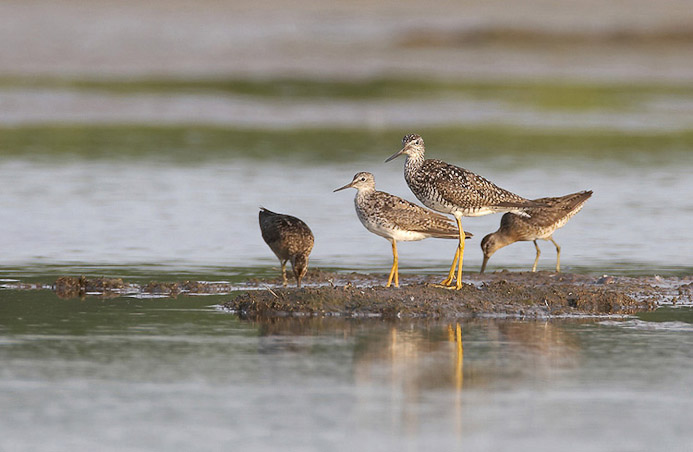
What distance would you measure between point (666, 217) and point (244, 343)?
28.4 feet

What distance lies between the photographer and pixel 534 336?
10680 millimetres

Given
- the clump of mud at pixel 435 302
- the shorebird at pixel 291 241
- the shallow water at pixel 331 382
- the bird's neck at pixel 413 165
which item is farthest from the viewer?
the bird's neck at pixel 413 165

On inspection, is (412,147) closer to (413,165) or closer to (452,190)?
(413,165)

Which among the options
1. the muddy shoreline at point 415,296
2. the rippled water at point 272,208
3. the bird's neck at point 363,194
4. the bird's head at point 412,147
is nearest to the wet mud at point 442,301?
the muddy shoreline at point 415,296

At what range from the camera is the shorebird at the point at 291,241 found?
12.8m

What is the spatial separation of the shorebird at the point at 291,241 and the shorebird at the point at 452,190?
1.13 meters

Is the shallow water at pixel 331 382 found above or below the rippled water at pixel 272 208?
below

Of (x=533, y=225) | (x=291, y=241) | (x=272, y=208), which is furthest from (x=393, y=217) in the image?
(x=272, y=208)

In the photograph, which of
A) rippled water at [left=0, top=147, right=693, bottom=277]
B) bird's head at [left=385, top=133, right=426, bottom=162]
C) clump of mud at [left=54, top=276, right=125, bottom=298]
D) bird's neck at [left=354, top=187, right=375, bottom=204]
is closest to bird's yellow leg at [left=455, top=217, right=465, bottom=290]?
bird's head at [left=385, top=133, right=426, bottom=162]

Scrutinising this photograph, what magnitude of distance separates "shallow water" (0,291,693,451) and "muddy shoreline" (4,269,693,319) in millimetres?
318

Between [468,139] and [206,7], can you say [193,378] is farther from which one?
[206,7]

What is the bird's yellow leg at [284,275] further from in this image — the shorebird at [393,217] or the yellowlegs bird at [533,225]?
the yellowlegs bird at [533,225]

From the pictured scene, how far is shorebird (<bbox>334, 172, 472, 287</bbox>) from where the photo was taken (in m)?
12.7

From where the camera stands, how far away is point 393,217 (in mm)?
12680
